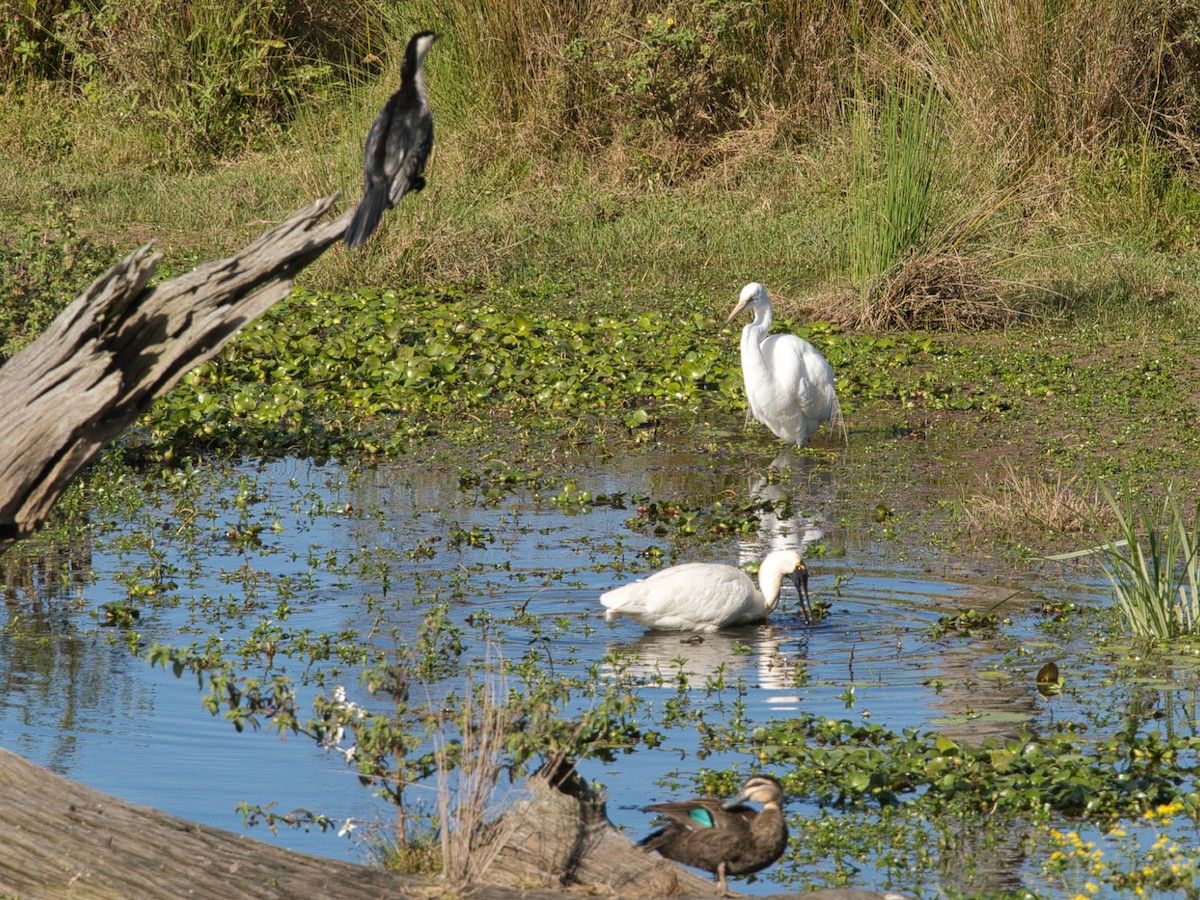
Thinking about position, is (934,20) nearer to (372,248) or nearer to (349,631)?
(372,248)

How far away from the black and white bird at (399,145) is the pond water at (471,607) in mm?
1665

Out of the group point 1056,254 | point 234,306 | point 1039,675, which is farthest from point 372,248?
point 234,306

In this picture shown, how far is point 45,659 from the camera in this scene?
6535 mm

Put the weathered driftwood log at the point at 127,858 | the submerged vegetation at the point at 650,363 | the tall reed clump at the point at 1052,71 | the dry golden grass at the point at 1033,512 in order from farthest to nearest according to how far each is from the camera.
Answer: the tall reed clump at the point at 1052,71, the dry golden grass at the point at 1033,512, the submerged vegetation at the point at 650,363, the weathered driftwood log at the point at 127,858

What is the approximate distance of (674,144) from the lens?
15820 mm

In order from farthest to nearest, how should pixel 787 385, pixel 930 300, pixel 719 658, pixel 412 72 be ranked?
pixel 930 300 < pixel 787 385 < pixel 719 658 < pixel 412 72

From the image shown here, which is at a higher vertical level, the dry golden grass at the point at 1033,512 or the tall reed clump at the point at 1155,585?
the dry golden grass at the point at 1033,512

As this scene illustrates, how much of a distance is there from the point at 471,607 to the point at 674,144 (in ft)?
30.6

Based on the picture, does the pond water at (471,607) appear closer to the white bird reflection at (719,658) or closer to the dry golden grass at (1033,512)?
the white bird reflection at (719,658)

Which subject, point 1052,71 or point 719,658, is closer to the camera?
point 719,658

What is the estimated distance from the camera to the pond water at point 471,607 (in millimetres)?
5586

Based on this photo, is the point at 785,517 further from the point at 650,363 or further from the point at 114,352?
the point at 114,352

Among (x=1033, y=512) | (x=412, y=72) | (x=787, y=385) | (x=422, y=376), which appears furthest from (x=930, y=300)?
(x=412, y=72)

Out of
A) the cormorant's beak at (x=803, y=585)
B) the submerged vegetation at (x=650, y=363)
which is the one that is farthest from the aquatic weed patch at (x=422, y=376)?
the cormorant's beak at (x=803, y=585)
